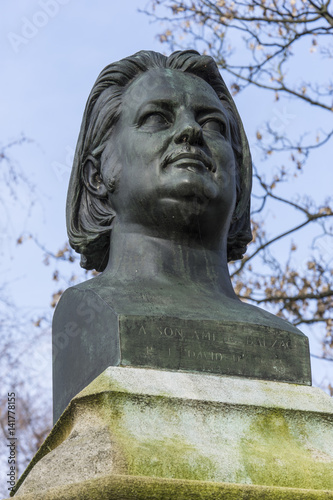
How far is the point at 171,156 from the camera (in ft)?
17.3

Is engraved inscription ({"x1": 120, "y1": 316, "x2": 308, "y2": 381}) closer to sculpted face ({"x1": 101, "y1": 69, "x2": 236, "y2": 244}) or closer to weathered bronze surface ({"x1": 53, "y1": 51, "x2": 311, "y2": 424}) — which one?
weathered bronze surface ({"x1": 53, "y1": 51, "x2": 311, "y2": 424})

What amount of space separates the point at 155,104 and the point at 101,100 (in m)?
0.47

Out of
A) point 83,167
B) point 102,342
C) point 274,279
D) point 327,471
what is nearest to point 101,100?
point 83,167

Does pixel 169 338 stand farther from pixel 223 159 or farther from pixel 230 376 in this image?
pixel 223 159

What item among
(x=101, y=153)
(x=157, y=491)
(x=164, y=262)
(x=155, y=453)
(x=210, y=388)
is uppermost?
(x=101, y=153)

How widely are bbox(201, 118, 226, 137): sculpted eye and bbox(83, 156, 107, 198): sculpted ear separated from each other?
69 cm

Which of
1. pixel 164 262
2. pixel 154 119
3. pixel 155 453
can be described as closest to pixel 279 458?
pixel 155 453

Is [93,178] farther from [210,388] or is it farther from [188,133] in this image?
[210,388]

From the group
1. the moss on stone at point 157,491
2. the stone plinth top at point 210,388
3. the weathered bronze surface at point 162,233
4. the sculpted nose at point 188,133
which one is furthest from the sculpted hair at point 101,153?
the moss on stone at point 157,491

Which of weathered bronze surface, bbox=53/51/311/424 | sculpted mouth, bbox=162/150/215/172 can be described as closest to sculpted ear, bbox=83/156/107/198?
weathered bronze surface, bbox=53/51/311/424

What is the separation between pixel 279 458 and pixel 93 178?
2.20m

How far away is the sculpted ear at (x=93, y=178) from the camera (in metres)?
5.73

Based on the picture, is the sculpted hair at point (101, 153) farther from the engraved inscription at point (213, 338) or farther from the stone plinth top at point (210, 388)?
the stone plinth top at point (210, 388)

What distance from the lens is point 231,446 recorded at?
14.3 feet
